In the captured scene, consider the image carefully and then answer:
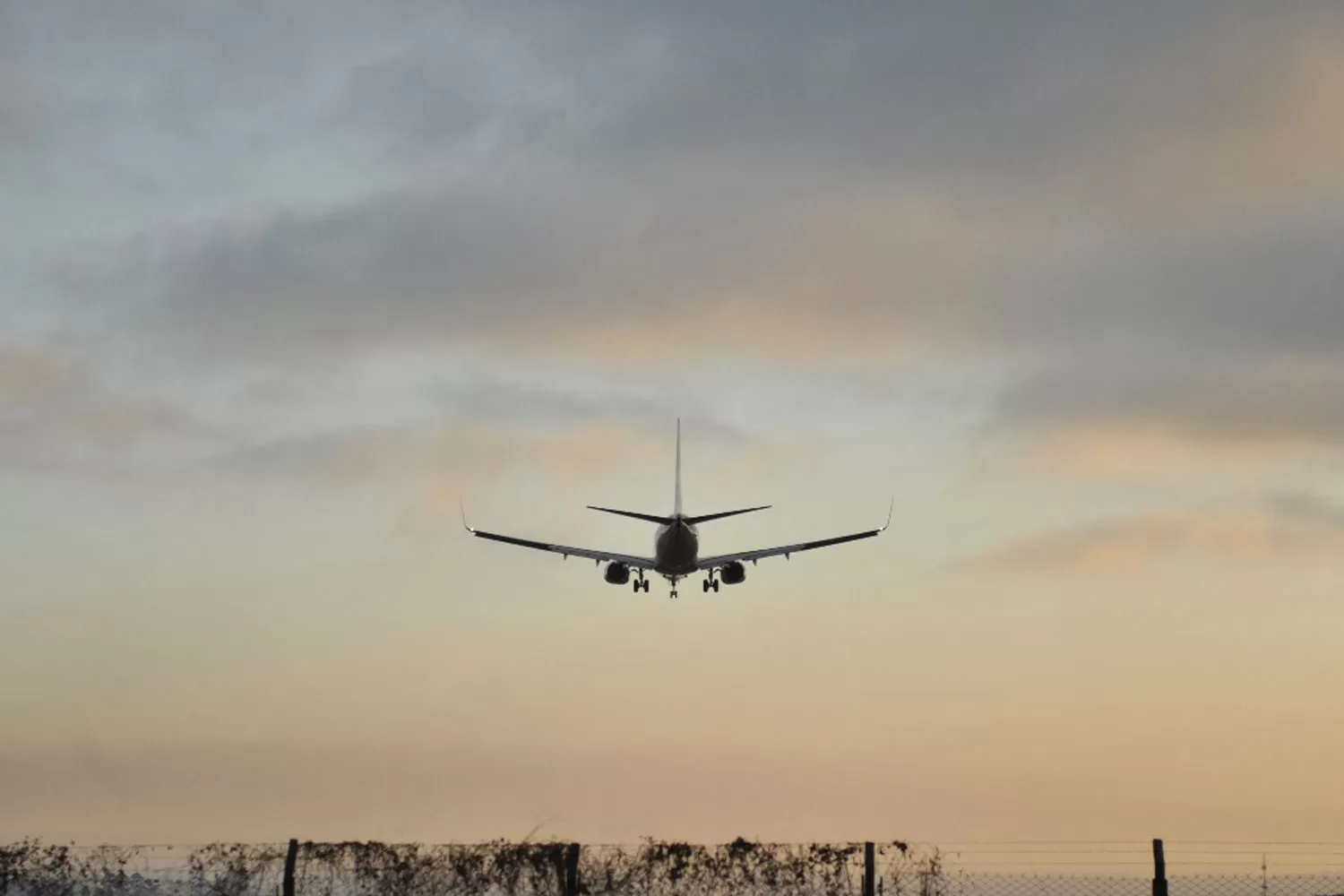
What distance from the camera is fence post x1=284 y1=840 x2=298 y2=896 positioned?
4069 centimetres

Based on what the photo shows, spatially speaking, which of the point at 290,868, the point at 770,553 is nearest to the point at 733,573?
the point at 770,553

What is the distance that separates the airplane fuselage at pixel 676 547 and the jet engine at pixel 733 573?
2104 mm

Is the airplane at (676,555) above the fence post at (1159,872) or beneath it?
above

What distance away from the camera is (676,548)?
9250 cm

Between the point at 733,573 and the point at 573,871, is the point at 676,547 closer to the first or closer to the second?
the point at 733,573

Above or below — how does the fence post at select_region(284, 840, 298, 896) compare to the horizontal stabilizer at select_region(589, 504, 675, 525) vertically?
below

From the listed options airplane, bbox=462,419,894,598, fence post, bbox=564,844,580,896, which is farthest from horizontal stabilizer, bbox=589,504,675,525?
fence post, bbox=564,844,580,896

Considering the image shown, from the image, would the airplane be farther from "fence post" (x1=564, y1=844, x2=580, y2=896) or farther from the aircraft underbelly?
"fence post" (x1=564, y1=844, x2=580, y2=896)

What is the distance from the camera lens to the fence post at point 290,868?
4069cm

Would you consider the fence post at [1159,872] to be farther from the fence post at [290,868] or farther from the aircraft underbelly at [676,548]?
the aircraft underbelly at [676,548]

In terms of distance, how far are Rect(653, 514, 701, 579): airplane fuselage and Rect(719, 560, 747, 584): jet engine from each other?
2.10 meters

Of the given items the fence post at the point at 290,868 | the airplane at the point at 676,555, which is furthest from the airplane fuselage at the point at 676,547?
the fence post at the point at 290,868

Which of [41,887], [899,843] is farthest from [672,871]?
[41,887]

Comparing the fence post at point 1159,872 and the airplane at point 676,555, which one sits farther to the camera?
the airplane at point 676,555
